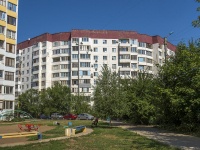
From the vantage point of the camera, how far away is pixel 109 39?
98.9 meters

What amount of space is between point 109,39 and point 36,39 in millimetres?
26468

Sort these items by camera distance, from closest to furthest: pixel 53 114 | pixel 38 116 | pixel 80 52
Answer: pixel 53 114
pixel 38 116
pixel 80 52

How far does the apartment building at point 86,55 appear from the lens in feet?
314

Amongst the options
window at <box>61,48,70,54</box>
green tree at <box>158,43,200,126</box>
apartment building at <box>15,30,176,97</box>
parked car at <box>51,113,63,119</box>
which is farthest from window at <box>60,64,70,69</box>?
green tree at <box>158,43,200,126</box>

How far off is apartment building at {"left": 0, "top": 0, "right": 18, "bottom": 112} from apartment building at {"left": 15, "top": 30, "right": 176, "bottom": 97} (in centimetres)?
3325

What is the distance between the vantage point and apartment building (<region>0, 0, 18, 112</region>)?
56812mm

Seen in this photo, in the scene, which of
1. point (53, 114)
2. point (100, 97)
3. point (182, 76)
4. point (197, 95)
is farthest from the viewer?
point (53, 114)

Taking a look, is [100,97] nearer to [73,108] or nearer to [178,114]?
[178,114]

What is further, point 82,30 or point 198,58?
point 82,30

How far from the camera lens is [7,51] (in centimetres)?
5866

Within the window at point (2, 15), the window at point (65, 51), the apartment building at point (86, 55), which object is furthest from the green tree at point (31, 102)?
the window at point (2, 15)

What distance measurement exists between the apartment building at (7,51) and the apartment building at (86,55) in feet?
109

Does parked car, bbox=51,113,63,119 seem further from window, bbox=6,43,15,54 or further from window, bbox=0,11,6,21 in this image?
window, bbox=0,11,6,21

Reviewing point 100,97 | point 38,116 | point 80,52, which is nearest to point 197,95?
point 100,97
